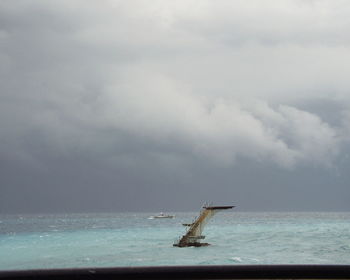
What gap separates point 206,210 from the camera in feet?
193

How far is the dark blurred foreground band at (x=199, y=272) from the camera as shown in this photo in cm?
170

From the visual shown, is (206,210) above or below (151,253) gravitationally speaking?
above

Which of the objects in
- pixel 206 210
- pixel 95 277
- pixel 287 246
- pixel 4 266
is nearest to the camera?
pixel 95 277

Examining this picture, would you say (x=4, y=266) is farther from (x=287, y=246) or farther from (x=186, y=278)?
(x=186, y=278)

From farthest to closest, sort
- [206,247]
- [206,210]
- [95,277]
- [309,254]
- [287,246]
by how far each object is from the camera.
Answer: [287,246] → [206,247] → [309,254] → [206,210] → [95,277]

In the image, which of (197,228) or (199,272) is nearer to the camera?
(199,272)

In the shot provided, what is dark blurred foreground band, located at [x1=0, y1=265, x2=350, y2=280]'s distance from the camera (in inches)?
66.9

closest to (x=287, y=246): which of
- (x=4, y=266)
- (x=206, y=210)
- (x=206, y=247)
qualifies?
(x=206, y=247)

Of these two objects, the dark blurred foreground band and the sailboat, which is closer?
the dark blurred foreground band

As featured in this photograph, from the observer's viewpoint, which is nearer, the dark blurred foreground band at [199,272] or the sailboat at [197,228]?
the dark blurred foreground band at [199,272]

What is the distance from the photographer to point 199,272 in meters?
1.74

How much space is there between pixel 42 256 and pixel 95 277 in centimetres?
7721

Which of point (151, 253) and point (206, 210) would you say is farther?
point (151, 253)

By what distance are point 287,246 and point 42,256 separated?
1452 inches
